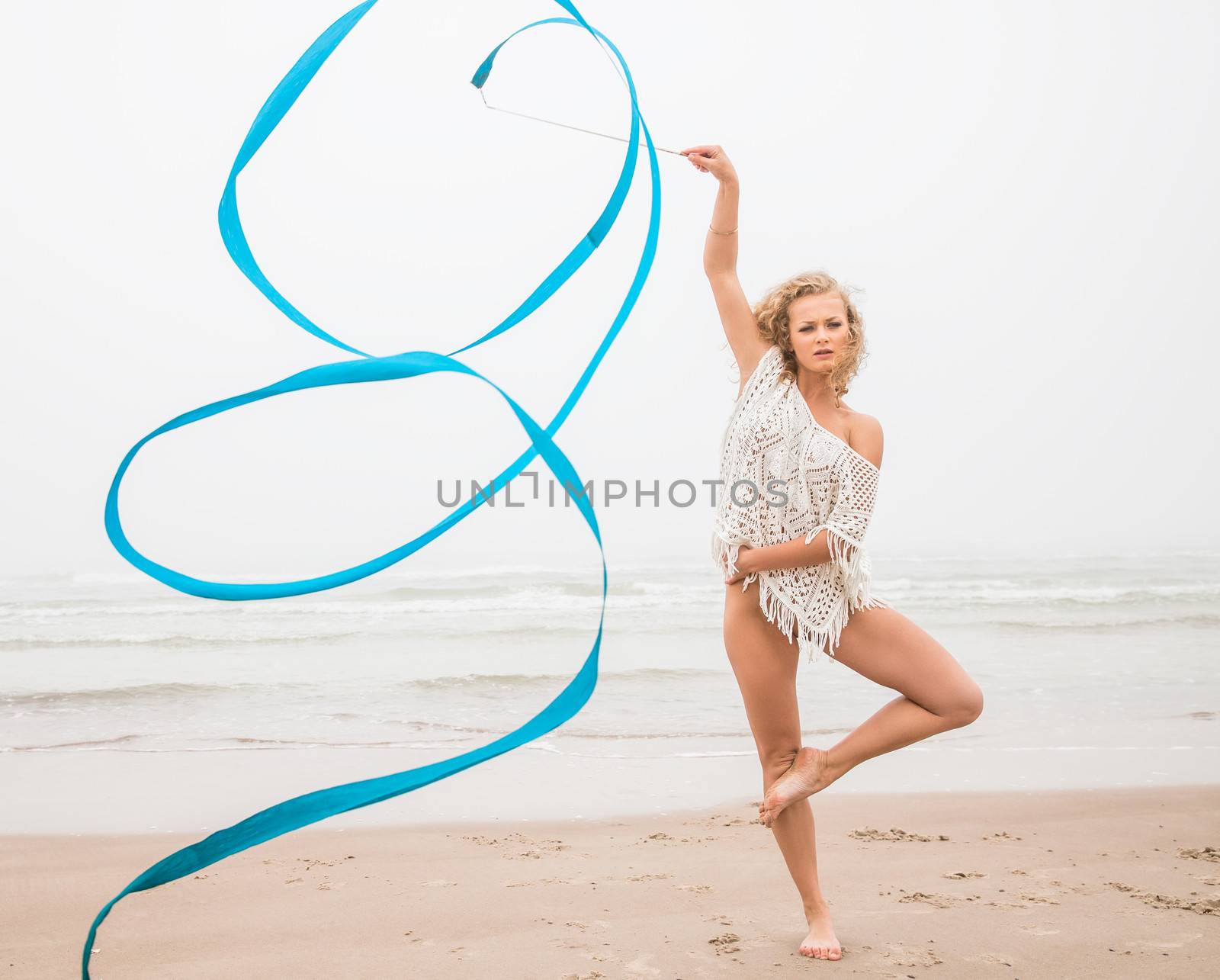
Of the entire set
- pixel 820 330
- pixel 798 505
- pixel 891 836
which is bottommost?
pixel 891 836

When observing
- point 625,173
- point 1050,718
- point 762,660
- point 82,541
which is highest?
point 625,173

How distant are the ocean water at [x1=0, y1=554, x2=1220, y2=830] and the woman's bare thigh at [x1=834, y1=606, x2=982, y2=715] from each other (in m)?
2.36

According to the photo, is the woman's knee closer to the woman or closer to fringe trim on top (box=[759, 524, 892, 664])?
the woman

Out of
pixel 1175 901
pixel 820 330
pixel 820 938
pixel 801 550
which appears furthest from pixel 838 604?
pixel 1175 901

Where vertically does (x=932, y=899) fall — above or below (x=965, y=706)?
below

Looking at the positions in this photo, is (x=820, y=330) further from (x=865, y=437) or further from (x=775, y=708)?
(x=775, y=708)

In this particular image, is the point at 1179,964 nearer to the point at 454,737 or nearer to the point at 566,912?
the point at 566,912

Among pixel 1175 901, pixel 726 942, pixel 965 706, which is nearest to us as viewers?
pixel 965 706

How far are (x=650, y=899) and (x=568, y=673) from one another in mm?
6128

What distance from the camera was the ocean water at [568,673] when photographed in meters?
5.78

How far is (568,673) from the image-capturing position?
9.37 m

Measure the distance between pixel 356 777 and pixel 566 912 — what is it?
2441 mm

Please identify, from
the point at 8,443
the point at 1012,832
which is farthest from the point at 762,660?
the point at 8,443

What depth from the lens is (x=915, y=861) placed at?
3684 millimetres
